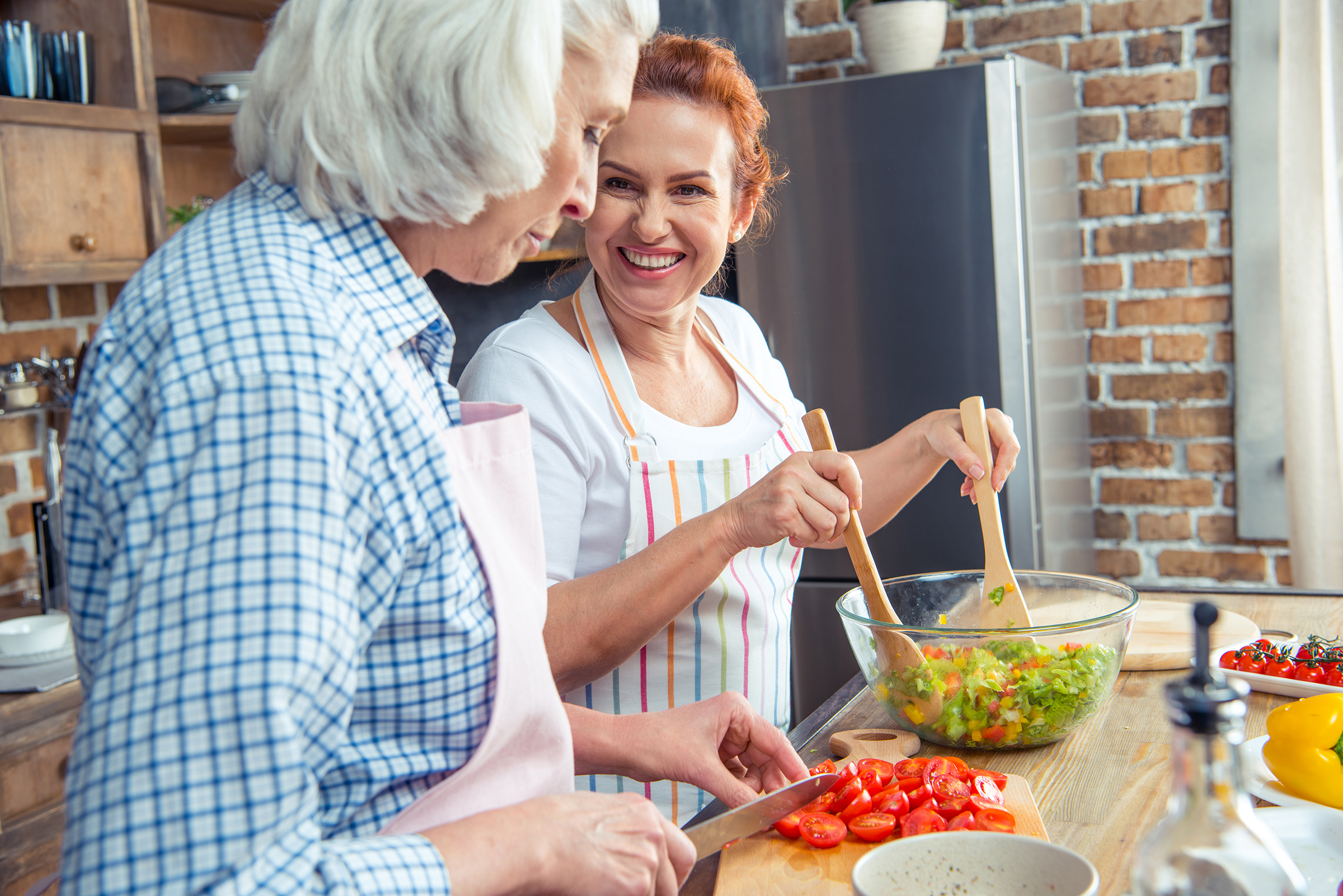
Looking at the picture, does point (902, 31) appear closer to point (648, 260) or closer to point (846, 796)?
point (648, 260)

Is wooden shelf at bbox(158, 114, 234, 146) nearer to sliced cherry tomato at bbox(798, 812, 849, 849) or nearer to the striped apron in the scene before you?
the striped apron

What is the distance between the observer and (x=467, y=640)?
26.6 inches

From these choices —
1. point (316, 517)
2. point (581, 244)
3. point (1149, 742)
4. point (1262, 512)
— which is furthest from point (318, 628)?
point (1262, 512)

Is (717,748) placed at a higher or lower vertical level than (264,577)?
lower

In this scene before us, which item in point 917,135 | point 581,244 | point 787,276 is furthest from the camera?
point 787,276

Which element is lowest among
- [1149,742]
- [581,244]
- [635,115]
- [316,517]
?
[1149,742]

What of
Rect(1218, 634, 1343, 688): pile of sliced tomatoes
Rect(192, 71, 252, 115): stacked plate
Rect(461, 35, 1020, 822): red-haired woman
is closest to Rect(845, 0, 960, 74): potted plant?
Rect(461, 35, 1020, 822): red-haired woman

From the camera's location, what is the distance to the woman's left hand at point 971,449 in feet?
4.35

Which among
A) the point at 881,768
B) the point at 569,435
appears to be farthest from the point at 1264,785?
the point at 569,435

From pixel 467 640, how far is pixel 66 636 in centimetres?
161

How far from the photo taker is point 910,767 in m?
0.99

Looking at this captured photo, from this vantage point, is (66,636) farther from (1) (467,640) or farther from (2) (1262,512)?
(2) (1262,512)

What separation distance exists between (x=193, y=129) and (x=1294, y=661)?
89.6 inches

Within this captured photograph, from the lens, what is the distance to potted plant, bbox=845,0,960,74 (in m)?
2.50
